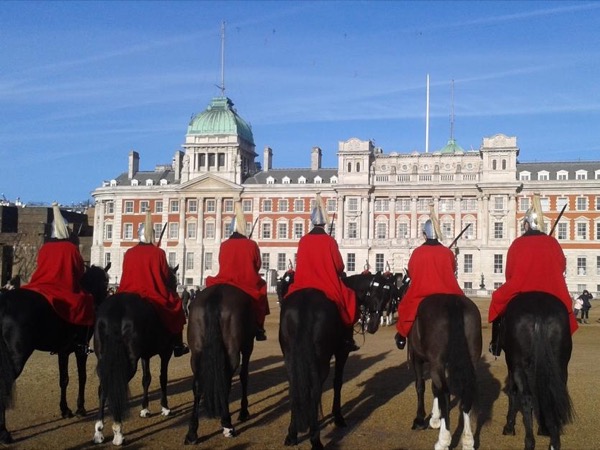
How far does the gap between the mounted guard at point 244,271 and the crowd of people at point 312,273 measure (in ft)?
0.05

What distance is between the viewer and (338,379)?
10.0 m

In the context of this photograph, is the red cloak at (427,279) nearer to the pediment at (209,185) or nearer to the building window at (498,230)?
the building window at (498,230)

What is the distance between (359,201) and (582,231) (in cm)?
2114

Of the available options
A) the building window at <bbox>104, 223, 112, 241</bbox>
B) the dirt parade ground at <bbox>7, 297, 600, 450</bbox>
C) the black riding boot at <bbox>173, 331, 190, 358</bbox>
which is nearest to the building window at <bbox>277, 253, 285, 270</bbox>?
the building window at <bbox>104, 223, 112, 241</bbox>

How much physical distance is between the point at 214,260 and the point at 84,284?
59.0 m

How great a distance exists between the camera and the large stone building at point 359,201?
64.4 m

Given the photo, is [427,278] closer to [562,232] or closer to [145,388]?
[145,388]

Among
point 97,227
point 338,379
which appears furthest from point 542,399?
point 97,227

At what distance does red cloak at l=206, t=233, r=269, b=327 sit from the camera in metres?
10.2

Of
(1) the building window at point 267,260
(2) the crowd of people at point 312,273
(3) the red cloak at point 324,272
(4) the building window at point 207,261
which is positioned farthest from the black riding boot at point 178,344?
(4) the building window at point 207,261

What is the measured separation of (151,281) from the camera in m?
10.1

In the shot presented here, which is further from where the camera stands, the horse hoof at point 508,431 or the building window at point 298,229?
the building window at point 298,229

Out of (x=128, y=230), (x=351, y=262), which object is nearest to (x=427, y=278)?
(x=351, y=262)

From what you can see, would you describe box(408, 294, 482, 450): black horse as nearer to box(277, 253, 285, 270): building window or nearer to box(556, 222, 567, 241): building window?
box(556, 222, 567, 241): building window
